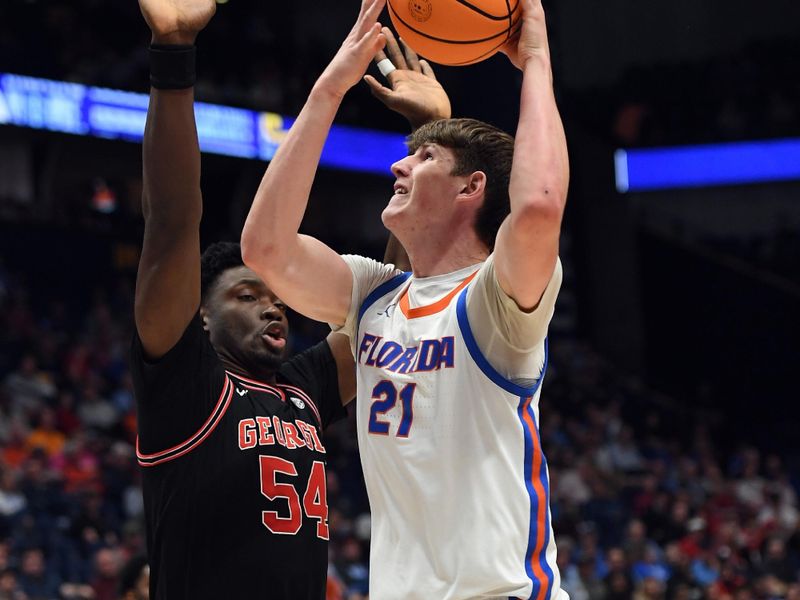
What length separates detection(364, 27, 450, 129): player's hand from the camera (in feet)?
12.6

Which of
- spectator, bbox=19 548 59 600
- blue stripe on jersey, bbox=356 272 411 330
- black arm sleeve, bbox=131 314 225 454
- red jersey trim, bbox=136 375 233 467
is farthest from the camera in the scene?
spectator, bbox=19 548 59 600

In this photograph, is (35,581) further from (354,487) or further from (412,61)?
(412,61)

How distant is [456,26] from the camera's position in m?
3.30

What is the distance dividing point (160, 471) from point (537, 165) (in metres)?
1.66

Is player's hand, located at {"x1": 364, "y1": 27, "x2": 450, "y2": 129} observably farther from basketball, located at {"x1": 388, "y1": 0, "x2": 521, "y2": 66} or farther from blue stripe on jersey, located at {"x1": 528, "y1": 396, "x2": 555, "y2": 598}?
blue stripe on jersey, located at {"x1": 528, "y1": 396, "x2": 555, "y2": 598}

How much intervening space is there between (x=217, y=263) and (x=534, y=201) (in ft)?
5.78

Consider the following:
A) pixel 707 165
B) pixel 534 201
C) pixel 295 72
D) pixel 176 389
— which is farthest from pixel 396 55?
pixel 707 165

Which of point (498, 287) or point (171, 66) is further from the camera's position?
point (171, 66)

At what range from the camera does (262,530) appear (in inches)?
146

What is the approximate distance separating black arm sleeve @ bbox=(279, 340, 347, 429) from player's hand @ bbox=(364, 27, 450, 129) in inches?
40.1

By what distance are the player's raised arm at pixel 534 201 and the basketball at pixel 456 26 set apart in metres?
0.29

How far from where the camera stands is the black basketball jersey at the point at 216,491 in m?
3.62

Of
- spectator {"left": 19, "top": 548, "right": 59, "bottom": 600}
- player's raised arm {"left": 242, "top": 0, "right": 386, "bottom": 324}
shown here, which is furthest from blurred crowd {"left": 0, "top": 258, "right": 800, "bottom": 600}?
player's raised arm {"left": 242, "top": 0, "right": 386, "bottom": 324}

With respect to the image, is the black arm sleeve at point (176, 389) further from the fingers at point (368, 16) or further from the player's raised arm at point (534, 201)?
the player's raised arm at point (534, 201)
